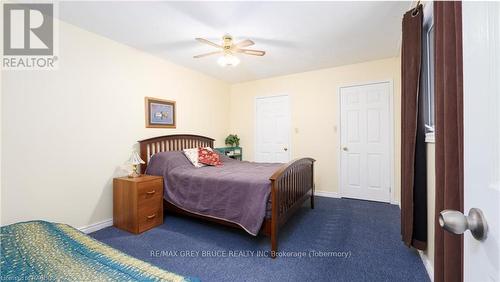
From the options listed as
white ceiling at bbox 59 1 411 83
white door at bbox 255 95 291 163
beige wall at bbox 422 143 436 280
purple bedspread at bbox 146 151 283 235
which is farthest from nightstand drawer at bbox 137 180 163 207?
beige wall at bbox 422 143 436 280

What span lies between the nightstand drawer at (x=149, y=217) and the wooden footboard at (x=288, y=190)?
1513 millimetres

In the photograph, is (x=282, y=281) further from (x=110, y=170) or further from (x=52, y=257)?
(x=110, y=170)

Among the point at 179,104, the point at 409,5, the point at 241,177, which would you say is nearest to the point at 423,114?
the point at 409,5

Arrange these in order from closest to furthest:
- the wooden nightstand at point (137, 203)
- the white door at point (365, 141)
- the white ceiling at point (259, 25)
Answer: the white ceiling at point (259, 25)
the wooden nightstand at point (137, 203)
the white door at point (365, 141)

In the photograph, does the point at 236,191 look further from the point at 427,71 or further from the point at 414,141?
the point at 427,71

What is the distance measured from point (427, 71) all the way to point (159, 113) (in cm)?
333

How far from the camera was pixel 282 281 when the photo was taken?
1702 millimetres

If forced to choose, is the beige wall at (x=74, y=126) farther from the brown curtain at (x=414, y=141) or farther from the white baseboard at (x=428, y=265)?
the white baseboard at (x=428, y=265)

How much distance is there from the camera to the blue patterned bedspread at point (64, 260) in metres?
1.09

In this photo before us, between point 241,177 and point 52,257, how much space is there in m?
1.58

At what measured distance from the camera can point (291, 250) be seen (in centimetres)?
215

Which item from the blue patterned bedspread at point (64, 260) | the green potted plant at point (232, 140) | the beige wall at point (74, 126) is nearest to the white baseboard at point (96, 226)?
the beige wall at point (74, 126)

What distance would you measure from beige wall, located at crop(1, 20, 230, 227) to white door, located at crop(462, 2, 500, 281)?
10.1 feet

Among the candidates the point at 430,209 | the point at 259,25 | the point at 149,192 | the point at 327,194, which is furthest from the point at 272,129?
the point at 430,209
